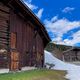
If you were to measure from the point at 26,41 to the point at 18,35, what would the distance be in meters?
1.96

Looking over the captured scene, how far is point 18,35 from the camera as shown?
2272 cm

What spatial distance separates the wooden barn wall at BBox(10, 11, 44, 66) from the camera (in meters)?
22.3

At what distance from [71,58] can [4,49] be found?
50.5 meters

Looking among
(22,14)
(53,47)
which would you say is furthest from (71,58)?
(22,14)

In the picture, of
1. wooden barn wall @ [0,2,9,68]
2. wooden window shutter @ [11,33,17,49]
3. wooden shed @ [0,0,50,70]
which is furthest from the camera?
wooden window shutter @ [11,33,17,49]

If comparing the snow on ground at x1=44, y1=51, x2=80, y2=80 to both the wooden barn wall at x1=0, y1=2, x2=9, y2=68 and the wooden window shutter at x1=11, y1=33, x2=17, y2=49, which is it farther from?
the wooden barn wall at x1=0, y1=2, x2=9, y2=68

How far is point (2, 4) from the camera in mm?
20047

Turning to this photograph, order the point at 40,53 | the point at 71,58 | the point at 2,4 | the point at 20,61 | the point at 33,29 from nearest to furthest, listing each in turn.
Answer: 1. the point at 2,4
2. the point at 20,61
3. the point at 33,29
4. the point at 40,53
5. the point at 71,58

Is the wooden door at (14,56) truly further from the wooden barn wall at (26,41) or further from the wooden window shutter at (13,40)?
the wooden barn wall at (26,41)

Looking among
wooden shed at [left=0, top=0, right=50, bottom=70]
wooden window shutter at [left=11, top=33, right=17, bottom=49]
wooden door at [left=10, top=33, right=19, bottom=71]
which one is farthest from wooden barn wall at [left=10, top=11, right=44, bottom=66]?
wooden door at [left=10, top=33, right=19, bottom=71]

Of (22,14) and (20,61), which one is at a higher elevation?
(22,14)

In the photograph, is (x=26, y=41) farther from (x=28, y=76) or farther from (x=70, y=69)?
(x=70, y=69)

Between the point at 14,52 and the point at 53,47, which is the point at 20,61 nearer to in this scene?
the point at 14,52

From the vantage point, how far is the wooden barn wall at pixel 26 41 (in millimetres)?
22281
